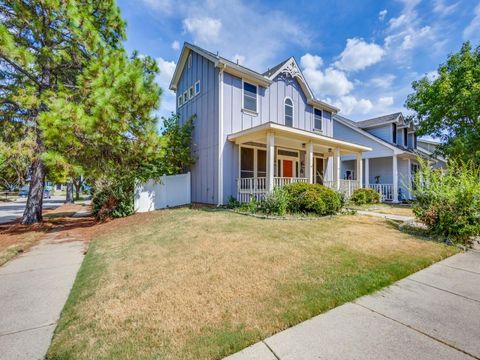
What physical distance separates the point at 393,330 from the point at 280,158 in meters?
12.5

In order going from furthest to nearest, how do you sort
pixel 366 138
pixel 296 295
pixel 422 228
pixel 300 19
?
pixel 366 138 → pixel 300 19 → pixel 422 228 → pixel 296 295

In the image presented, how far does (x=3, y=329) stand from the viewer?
2.74 metres

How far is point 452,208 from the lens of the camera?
6152 millimetres

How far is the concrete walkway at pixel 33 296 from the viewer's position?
2.49 m

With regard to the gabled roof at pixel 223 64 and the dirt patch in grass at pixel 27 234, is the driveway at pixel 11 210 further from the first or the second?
the gabled roof at pixel 223 64

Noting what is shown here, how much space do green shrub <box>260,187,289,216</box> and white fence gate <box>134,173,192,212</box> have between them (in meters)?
5.50

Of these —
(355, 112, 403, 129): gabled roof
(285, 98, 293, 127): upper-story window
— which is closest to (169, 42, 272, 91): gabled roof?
(285, 98, 293, 127): upper-story window

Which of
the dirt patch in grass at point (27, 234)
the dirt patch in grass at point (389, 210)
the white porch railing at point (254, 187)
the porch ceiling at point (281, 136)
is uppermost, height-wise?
the porch ceiling at point (281, 136)

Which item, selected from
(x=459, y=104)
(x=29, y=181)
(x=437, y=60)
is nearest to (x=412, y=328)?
(x=29, y=181)

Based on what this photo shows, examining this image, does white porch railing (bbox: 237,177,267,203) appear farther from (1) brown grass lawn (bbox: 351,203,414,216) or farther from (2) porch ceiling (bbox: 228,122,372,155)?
(1) brown grass lawn (bbox: 351,203,414,216)

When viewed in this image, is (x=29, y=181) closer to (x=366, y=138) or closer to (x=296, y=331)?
(x=296, y=331)

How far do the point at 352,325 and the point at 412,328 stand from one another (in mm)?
632

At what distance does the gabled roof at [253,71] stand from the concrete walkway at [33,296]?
9.81 metres

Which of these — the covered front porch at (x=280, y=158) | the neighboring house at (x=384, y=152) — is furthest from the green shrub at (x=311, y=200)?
the neighboring house at (x=384, y=152)
